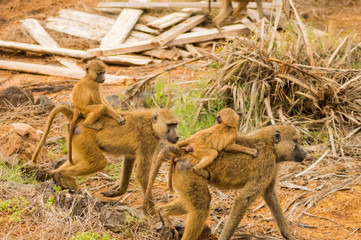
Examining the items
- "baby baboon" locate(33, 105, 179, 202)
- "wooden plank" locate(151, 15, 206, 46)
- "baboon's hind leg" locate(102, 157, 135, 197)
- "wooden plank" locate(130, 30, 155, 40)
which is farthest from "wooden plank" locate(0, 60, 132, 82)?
"baby baboon" locate(33, 105, 179, 202)

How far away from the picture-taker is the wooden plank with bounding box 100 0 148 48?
11.6 meters

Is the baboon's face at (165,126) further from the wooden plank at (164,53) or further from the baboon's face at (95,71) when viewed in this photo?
the wooden plank at (164,53)

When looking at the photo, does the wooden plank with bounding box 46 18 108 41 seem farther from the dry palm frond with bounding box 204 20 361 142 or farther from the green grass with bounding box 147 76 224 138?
the dry palm frond with bounding box 204 20 361 142

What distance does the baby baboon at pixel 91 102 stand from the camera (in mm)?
5387

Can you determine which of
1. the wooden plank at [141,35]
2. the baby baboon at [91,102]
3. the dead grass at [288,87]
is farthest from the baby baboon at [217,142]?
the wooden plank at [141,35]

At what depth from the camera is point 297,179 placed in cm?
635

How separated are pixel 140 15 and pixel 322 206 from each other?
8.42 metres

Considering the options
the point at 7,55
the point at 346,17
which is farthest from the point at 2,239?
the point at 346,17

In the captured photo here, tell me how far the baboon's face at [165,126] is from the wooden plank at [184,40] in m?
5.76

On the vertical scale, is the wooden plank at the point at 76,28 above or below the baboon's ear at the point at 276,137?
below

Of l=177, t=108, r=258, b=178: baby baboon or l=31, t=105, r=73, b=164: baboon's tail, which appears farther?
l=31, t=105, r=73, b=164: baboon's tail

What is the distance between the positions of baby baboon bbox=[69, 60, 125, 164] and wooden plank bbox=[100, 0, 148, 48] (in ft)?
19.6

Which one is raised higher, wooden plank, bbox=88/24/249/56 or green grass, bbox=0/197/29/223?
wooden plank, bbox=88/24/249/56

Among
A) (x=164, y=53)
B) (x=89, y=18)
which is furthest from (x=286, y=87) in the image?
(x=89, y=18)
